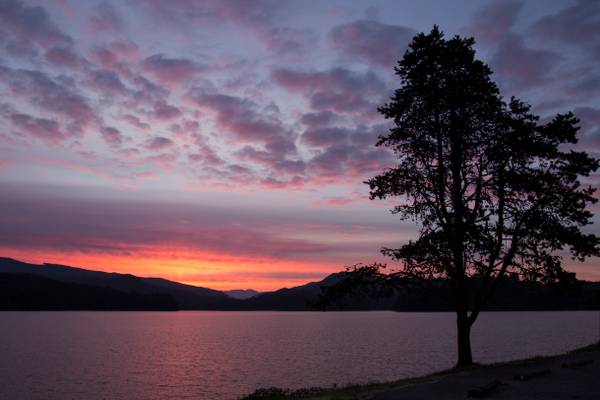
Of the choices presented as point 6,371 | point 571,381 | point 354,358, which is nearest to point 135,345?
point 6,371

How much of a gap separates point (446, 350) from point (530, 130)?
203 feet

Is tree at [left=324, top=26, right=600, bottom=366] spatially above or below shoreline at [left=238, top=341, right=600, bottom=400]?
above

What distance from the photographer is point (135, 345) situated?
351 ft

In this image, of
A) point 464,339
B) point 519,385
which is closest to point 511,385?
point 519,385

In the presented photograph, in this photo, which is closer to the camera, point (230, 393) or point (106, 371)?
point (230, 393)

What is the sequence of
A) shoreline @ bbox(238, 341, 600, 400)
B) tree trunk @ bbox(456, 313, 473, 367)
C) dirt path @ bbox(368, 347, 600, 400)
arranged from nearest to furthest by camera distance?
dirt path @ bbox(368, 347, 600, 400)
shoreline @ bbox(238, 341, 600, 400)
tree trunk @ bbox(456, 313, 473, 367)

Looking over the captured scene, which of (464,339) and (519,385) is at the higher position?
(464,339)

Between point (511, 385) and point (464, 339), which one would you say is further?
point (464, 339)

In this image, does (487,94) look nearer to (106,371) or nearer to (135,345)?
(106,371)

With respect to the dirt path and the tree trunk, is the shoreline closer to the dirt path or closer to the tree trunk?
the dirt path

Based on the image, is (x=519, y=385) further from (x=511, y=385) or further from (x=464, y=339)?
(x=464, y=339)

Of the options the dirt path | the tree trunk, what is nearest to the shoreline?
the dirt path

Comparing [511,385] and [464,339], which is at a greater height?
[464,339]

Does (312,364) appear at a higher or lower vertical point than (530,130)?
lower
